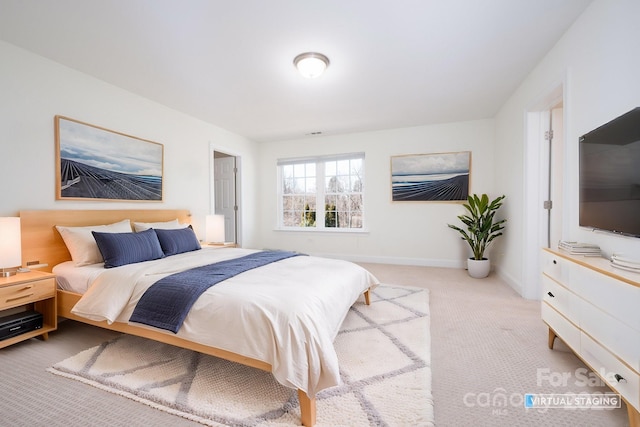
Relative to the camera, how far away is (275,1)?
189 cm

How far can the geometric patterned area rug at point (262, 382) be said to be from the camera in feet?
4.68

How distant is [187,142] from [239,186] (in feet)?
4.80

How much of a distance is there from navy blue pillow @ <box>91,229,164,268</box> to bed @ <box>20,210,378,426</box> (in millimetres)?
131

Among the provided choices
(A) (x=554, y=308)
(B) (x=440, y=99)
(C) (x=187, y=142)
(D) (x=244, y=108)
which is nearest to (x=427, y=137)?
(B) (x=440, y=99)

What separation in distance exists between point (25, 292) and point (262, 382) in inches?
78.7

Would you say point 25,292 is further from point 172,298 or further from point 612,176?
point 612,176

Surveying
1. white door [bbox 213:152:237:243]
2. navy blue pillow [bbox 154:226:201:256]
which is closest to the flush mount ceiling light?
navy blue pillow [bbox 154:226:201:256]

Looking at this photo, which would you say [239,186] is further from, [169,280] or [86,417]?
[86,417]

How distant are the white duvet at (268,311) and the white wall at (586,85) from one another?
1.82 m

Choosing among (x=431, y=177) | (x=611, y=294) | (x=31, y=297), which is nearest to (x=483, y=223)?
(x=431, y=177)

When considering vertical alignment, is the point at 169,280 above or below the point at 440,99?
below

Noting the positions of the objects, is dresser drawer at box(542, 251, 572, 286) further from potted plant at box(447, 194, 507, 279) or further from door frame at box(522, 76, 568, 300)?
potted plant at box(447, 194, 507, 279)

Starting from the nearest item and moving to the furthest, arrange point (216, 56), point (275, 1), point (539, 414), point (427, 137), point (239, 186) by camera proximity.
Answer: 1. point (539, 414)
2. point (275, 1)
3. point (216, 56)
4. point (427, 137)
5. point (239, 186)
